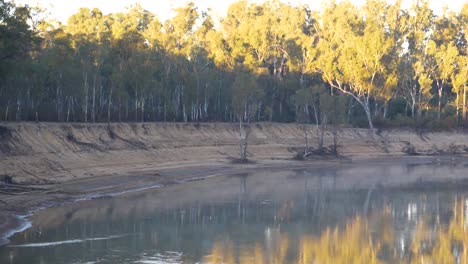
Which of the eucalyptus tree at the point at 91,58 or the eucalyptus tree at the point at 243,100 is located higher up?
the eucalyptus tree at the point at 91,58

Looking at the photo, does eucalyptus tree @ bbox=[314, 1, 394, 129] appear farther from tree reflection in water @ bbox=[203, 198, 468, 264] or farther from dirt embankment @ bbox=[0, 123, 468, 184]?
tree reflection in water @ bbox=[203, 198, 468, 264]

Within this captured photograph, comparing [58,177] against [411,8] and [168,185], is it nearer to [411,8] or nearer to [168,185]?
[168,185]

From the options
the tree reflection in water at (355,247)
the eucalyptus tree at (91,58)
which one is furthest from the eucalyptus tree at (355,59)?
the tree reflection in water at (355,247)

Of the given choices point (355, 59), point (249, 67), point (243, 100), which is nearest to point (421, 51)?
point (355, 59)

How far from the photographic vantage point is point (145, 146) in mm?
48562

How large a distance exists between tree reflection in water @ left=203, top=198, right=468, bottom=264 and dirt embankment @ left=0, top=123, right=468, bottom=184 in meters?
15.2

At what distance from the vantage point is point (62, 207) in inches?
1203

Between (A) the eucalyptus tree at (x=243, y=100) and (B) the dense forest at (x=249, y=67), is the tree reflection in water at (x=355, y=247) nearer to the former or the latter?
(B) the dense forest at (x=249, y=67)

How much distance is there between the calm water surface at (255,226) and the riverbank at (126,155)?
1830 mm

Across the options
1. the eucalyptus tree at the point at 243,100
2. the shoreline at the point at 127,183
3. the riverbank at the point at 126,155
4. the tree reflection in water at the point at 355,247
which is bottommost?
the tree reflection in water at the point at 355,247

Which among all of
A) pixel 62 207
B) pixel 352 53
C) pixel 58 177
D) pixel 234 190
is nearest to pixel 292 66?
pixel 352 53

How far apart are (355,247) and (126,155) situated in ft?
79.5

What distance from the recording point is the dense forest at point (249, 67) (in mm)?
50250

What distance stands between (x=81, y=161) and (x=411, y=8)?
5871cm
